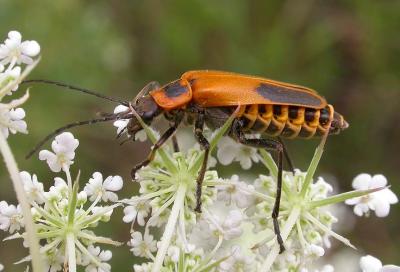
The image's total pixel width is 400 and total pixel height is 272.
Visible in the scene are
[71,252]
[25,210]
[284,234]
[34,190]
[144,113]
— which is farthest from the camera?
[144,113]

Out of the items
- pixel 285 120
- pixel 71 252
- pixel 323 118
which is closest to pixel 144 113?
pixel 285 120

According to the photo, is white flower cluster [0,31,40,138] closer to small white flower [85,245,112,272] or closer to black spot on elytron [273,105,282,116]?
small white flower [85,245,112,272]

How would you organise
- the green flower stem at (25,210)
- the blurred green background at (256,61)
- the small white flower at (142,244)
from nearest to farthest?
the green flower stem at (25,210) → the small white flower at (142,244) → the blurred green background at (256,61)

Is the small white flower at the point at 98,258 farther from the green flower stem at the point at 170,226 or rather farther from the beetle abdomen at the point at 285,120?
the beetle abdomen at the point at 285,120

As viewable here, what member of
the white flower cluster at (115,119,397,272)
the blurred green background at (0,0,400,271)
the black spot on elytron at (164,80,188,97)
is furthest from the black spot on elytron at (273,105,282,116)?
the blurred green background at (0,0,400,271)

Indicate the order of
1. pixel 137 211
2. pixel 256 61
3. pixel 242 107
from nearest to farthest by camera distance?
pixel 137 211 < pixel 242 107 < pixel 256 61

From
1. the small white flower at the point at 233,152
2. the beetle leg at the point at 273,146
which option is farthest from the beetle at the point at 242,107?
the small white flower at the point at 233,152

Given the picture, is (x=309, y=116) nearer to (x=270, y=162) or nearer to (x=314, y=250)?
(x=270, y=162)
